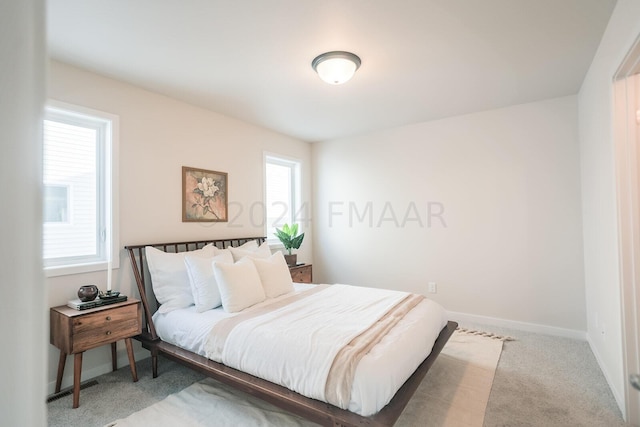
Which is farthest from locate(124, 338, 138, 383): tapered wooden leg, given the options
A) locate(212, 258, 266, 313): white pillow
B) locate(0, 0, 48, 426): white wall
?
locate(0, 0, 48, 426): white wall

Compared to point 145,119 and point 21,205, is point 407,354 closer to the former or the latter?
point 21,205

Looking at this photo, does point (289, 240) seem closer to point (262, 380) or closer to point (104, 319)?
point (104, 319)

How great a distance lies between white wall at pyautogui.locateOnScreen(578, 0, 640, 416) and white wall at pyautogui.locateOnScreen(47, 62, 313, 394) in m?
3.62

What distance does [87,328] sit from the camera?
89.1 inches

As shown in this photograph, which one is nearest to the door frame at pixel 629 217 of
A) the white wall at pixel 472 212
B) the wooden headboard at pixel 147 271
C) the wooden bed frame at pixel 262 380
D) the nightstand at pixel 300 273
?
the wooden bed frame at pixel 262 380

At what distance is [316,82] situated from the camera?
300cm

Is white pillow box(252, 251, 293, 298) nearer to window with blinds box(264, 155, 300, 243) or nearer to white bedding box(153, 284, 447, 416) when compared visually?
white bedding box(153, 284, 447, 416)

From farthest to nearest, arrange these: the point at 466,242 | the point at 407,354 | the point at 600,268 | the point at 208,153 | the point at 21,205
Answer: the point at 466,242 → the point at 208,153 → the point at 600,268 → the point at 407,354 → the point at 21,205

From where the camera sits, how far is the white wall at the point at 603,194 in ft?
6.66

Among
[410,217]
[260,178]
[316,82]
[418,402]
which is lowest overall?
[418,402]

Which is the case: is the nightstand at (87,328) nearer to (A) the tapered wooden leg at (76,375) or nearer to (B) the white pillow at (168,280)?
(A) the tapered wooden leg at (76,375)

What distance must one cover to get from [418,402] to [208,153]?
3.24 meters

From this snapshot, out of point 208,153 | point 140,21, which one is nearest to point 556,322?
point 208,153

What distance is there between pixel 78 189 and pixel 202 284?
1.35 metres
